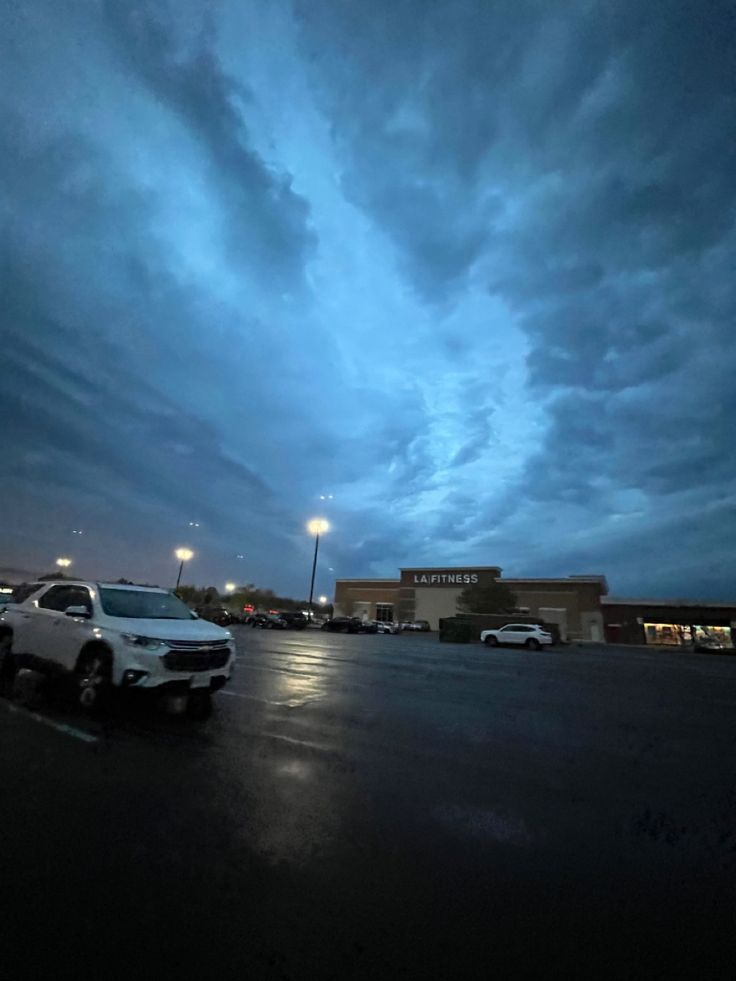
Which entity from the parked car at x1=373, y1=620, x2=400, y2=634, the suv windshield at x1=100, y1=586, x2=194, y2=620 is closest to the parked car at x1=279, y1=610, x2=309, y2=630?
the parked car at x1=373, y1=620, x2=400, y2=634

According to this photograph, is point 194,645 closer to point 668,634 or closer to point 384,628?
point 384,628

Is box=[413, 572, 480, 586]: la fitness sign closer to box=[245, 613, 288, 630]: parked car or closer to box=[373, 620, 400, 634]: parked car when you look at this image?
box=[373, 620, 400, 634]: parked car

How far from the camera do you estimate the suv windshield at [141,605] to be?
20.8ft

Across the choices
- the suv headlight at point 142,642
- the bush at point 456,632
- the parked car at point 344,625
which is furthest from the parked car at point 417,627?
the suv headlight at point 142,642

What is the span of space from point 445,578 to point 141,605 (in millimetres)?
71393

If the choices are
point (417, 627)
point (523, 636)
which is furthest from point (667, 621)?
point (523, 636)

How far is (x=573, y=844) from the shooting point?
3.01 meters

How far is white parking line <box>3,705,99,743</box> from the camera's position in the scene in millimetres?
4723

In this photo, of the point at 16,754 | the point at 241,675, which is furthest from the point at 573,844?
the point at 241,675

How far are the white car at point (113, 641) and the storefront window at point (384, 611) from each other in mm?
74222

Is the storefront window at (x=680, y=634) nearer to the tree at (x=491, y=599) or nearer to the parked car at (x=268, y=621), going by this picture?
the tree at (x=491, y=599)

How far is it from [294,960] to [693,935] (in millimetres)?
1889

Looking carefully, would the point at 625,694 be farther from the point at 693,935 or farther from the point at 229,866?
the point at 229,866

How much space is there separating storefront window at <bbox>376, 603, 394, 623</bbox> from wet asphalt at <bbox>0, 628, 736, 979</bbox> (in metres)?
75.2
